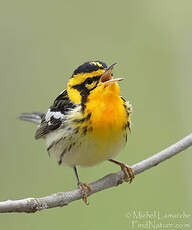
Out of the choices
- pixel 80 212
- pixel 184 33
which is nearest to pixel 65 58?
pixel 184 33

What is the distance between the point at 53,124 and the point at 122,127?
29.8 inches

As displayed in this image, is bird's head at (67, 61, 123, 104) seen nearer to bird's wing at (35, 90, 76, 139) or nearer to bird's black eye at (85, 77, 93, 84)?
bird's black eye at (85, 77, 93, 84)

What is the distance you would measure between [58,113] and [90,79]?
1.74ft

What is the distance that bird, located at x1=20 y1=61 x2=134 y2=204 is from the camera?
159 inches

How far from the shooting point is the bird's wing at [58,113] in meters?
4.31

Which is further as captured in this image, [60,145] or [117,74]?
[117,74]

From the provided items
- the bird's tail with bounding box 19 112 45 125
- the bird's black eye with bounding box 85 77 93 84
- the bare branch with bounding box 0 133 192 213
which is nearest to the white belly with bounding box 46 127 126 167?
the bare branch with bounding box 0 133 192 213

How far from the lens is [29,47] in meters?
7.04

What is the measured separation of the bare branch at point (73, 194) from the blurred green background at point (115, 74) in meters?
1.02

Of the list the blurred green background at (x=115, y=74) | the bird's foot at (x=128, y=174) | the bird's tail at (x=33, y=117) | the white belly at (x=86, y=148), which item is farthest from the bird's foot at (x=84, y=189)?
the bird's tail at (x=33, y=117)

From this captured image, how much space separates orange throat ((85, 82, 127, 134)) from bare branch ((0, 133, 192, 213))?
0.43m

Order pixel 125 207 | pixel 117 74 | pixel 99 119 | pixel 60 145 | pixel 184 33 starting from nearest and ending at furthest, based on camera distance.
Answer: pixel 99 119 → pixel 60 145 → pixel 125 207 → pixel 184 33 → pixel 117 74

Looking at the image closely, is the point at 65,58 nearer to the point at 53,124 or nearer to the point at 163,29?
the point at 163,29

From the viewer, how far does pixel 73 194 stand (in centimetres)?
357
